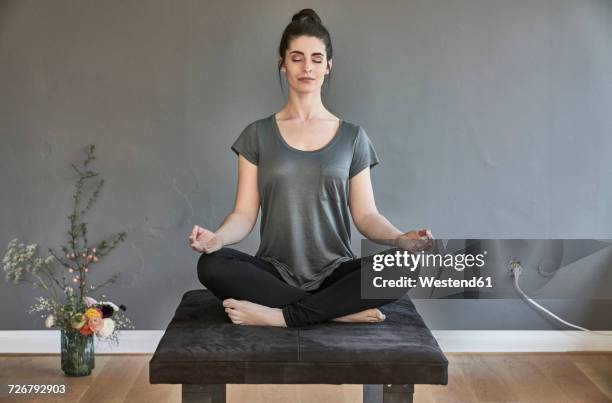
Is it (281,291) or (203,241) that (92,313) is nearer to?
(203,241)

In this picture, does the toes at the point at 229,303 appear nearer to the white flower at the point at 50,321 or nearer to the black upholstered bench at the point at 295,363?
the black upholstered bench at the point at 295,363

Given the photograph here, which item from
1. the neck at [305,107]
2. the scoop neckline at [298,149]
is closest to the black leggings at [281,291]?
the scoop neckline at [298,149]

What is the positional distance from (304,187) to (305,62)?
394 millimetres

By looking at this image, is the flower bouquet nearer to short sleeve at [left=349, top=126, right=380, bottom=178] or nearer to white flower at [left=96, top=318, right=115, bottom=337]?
white flower at [left=96, top=318, right=115, bottom=337]

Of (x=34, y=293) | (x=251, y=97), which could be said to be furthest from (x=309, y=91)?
(x=34, y=293)

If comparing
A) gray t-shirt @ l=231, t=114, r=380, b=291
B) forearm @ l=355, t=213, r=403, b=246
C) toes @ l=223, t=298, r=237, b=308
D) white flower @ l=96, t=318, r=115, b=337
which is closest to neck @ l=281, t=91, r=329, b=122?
gray t-shirt @ l=231, t=114, r=380, b=291

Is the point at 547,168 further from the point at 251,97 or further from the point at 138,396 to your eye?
the point at 138,396

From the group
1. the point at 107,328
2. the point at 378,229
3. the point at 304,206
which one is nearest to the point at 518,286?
the point at 378,229

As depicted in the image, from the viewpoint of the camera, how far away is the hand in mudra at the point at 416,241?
255 cm

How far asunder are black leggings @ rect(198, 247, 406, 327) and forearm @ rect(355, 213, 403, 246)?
178 millimetres

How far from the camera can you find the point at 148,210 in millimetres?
3479

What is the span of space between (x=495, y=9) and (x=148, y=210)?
149 centimetres

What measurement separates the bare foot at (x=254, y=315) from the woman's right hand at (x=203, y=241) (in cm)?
18

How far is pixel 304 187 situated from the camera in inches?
113
